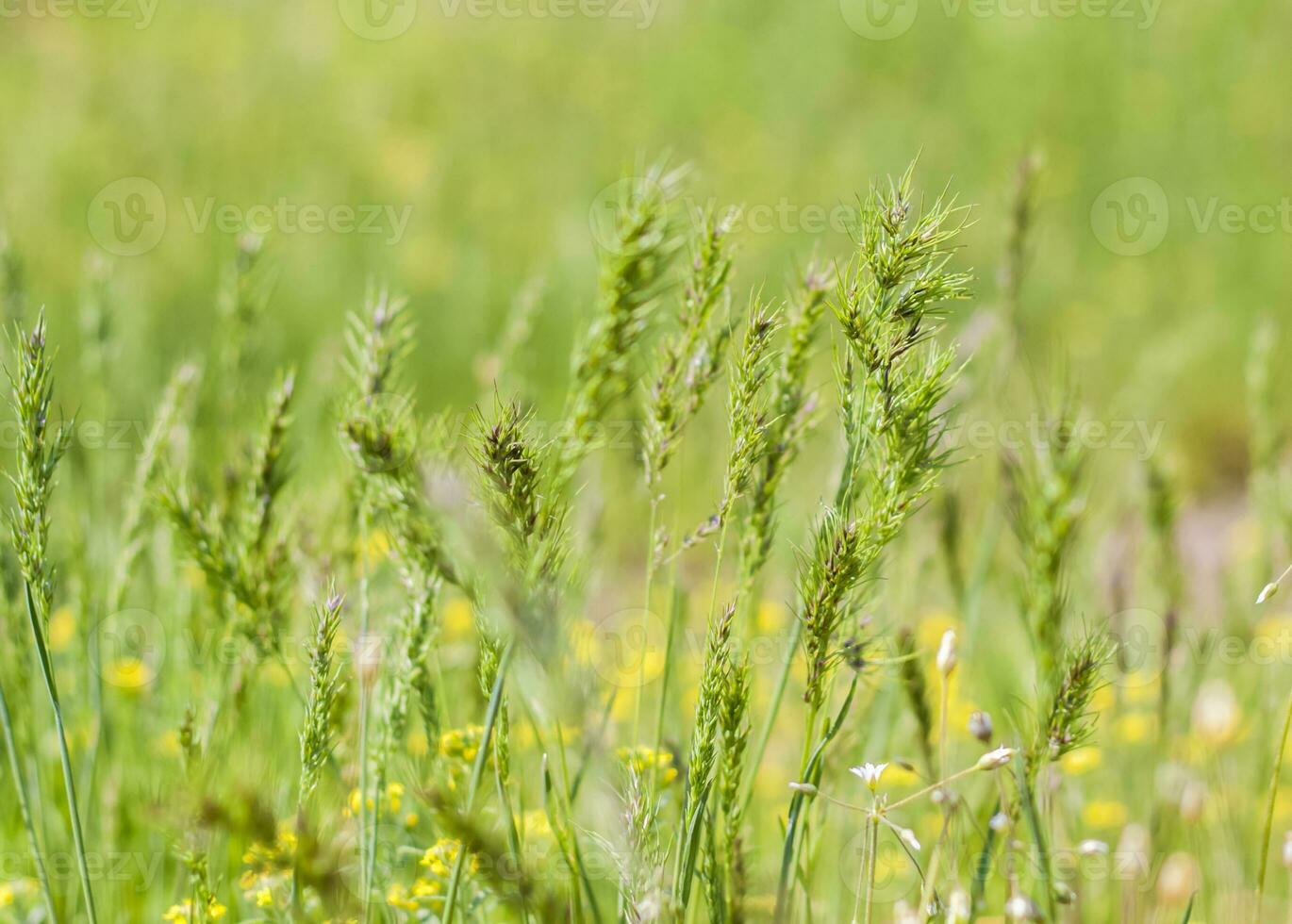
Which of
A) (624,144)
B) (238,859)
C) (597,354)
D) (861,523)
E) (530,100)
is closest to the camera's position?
(861,523)

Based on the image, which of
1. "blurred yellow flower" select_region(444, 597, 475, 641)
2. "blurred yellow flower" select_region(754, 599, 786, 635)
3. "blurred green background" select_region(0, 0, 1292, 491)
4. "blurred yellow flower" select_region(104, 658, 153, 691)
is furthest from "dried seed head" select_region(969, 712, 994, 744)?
A: "blurred green background" select_region(0, 0, 1292, 491)

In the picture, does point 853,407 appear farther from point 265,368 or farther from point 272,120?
point 272,120

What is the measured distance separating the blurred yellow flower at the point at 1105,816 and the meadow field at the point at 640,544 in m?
0.02

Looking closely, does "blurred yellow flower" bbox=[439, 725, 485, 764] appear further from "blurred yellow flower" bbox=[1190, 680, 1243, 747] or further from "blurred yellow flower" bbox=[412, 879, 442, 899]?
"blurred yellow flower" bbox=[1190, 680, 1243, 747]

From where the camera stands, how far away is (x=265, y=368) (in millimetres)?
4023

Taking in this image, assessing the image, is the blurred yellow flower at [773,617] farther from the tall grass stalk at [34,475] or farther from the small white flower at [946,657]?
the tall grass stalk at [34,475]

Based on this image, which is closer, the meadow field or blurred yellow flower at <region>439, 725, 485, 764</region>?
the meadow field

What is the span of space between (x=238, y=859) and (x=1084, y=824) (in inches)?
50.6

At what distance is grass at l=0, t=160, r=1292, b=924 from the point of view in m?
0.82

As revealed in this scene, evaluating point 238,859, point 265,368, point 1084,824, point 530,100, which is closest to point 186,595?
point 238,859

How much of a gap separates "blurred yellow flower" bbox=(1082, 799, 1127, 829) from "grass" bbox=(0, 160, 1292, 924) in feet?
0.04

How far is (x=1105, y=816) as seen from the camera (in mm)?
1843


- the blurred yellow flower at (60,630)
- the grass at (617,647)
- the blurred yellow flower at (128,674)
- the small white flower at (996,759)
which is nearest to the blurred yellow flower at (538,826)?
the grass at (617,647)

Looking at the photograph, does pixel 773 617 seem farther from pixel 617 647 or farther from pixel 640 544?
pixel 640 544
